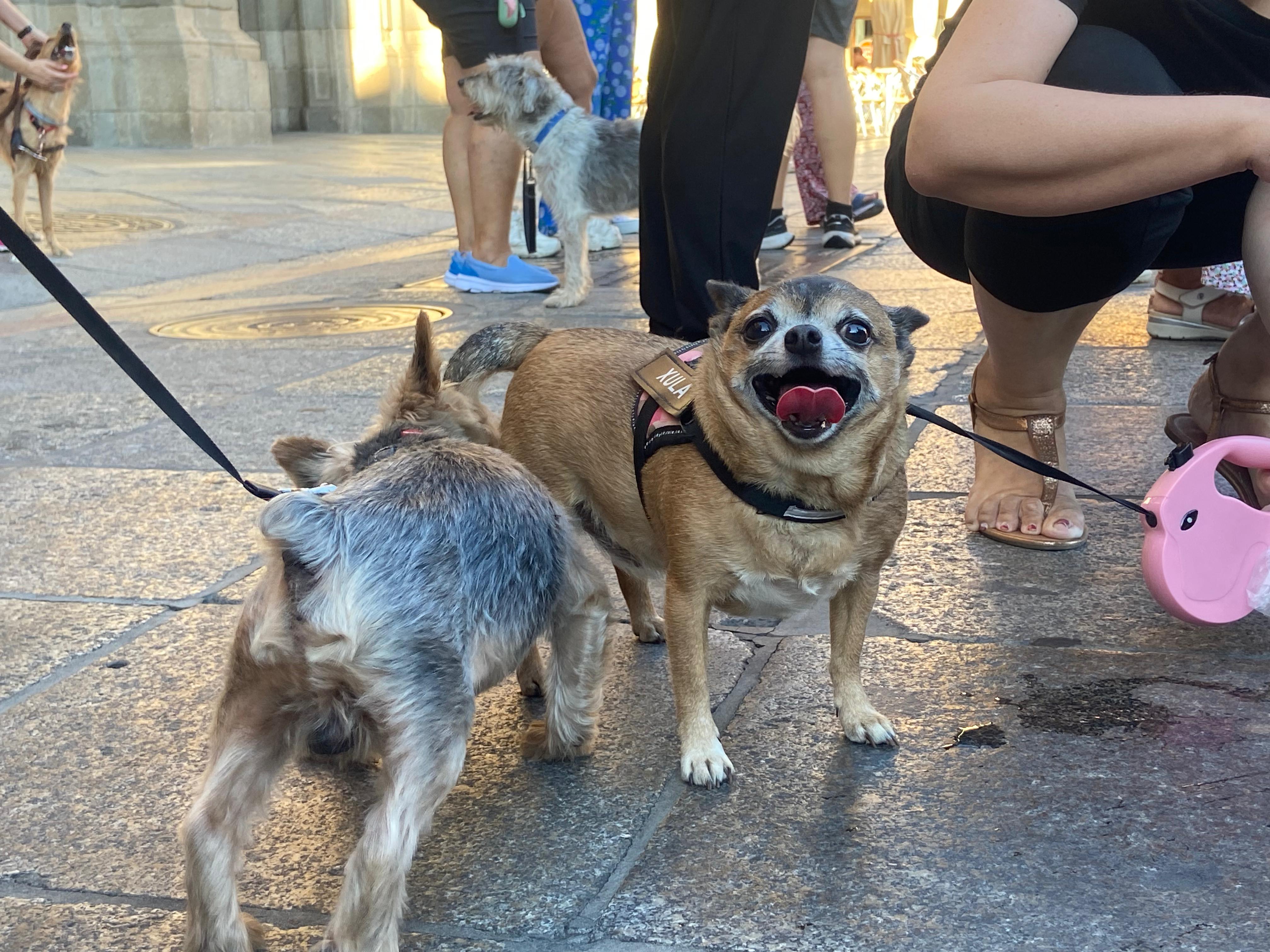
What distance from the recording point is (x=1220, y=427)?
3.40 meters

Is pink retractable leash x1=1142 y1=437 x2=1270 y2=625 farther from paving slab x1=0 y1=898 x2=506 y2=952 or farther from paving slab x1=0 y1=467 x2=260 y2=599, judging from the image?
paving slab x1=0 y1=467 x2=260 y2=599

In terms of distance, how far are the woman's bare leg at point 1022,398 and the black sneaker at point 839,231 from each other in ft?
15.8

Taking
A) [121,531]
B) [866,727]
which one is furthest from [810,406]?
[121,531]

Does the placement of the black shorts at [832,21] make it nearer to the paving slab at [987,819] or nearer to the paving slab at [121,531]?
the paving slab at [121,531]

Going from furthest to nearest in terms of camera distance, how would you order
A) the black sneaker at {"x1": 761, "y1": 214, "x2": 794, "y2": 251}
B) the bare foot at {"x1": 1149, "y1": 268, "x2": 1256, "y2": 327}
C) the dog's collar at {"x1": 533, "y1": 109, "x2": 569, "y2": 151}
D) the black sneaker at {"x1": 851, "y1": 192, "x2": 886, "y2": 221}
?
the black sneaker at {"x1": 851, "y1": 192, "x2": 886, "y2": 221}, the black sneaker at {"x1": 761, "y1": 214, "x2": 794, "y2": 251}, the dog's collar at {"x1": 533, "y1": 109, "x2": 569, "y2": 151}, the bare foot at {"x1": 1149, "y1": 268, "x2": 1256, "y2": 327}

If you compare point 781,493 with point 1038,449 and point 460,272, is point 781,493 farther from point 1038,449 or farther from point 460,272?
point 460,272

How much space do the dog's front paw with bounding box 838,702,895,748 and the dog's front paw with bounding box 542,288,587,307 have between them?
464 centimetres

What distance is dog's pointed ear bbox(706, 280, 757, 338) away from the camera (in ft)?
8.14

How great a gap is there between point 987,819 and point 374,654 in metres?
1.01

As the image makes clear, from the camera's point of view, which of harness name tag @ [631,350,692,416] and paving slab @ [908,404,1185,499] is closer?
harness name tag @ [631,350,692,416]

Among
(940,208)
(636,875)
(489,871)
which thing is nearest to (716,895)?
(636,875)

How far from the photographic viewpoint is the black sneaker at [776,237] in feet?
26.6

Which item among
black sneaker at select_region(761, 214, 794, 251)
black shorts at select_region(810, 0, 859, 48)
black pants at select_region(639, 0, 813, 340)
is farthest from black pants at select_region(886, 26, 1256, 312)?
black sneaker at select_region(761, 214, 794, 251)

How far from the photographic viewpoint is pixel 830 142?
25.7 ft
